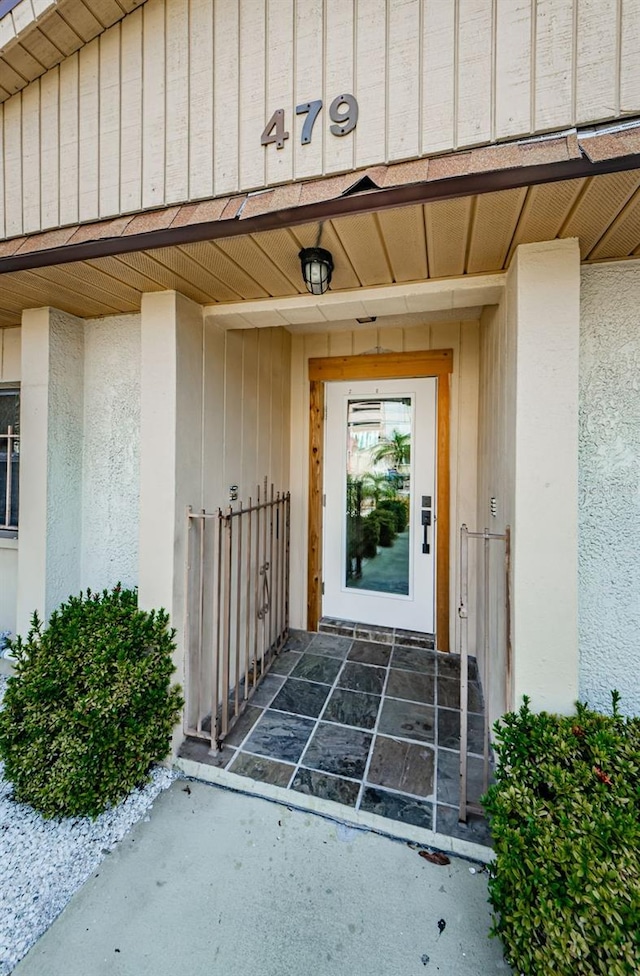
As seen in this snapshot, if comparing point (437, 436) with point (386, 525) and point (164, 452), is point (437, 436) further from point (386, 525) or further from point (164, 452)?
point (164, 452)

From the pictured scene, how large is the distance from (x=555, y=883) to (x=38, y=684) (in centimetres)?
238

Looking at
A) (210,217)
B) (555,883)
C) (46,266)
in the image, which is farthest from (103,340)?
(555,883)

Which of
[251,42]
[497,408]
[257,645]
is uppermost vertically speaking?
[251,42]

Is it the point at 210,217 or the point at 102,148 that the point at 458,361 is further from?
the point at 102,148

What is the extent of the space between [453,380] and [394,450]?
0.84m

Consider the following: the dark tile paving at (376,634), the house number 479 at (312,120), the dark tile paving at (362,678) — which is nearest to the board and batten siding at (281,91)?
the house number 479 at (312,120)

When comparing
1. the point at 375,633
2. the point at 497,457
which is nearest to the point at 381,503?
the point at 375,633

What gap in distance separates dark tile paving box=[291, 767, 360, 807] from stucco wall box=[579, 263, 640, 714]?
1.34 m

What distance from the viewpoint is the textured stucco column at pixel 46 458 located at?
2883 millimetres

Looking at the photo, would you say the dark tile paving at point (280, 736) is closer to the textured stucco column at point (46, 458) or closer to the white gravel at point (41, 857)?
the white gravel at point (41, 857)

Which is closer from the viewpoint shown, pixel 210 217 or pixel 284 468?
pixel 210 217

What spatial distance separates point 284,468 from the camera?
13.8ft

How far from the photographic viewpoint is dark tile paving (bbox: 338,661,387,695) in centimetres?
323

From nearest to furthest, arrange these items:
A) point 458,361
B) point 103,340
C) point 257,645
→ point 103,340, point 257,645, point 458,361
